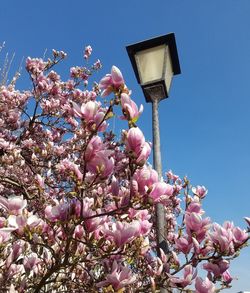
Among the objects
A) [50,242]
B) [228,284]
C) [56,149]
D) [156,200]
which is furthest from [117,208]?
[56,149]

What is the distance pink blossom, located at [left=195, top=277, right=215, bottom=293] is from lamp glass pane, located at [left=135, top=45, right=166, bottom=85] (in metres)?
1.79

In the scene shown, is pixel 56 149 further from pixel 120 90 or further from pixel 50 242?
pixel 120 90

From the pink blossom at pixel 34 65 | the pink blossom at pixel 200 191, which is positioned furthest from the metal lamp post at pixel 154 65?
the pink blossom at pixel 34 65

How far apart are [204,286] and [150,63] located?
201 centimetres

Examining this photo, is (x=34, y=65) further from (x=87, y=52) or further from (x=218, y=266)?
(x=218, y=266)

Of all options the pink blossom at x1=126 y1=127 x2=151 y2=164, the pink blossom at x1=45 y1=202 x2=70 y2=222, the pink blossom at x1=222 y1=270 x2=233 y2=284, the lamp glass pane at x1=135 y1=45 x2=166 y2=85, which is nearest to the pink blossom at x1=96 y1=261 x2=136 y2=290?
the pink blossom at x1=45 y1=202 x2=70 y2=222

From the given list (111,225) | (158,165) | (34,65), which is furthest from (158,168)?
(34,65)

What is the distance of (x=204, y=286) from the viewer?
6.96 ft

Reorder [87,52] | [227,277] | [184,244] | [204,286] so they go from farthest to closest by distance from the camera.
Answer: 1. [87,52]
2. [227,277]
3. [184,244]
4. [204,286]

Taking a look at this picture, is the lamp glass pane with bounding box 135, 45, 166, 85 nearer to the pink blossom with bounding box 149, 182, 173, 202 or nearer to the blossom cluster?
the blossom cluster

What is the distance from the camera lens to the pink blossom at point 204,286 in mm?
2113

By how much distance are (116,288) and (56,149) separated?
4.02 meters

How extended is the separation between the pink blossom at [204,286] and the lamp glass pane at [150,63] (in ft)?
5.88

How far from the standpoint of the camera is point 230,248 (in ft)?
6.91
